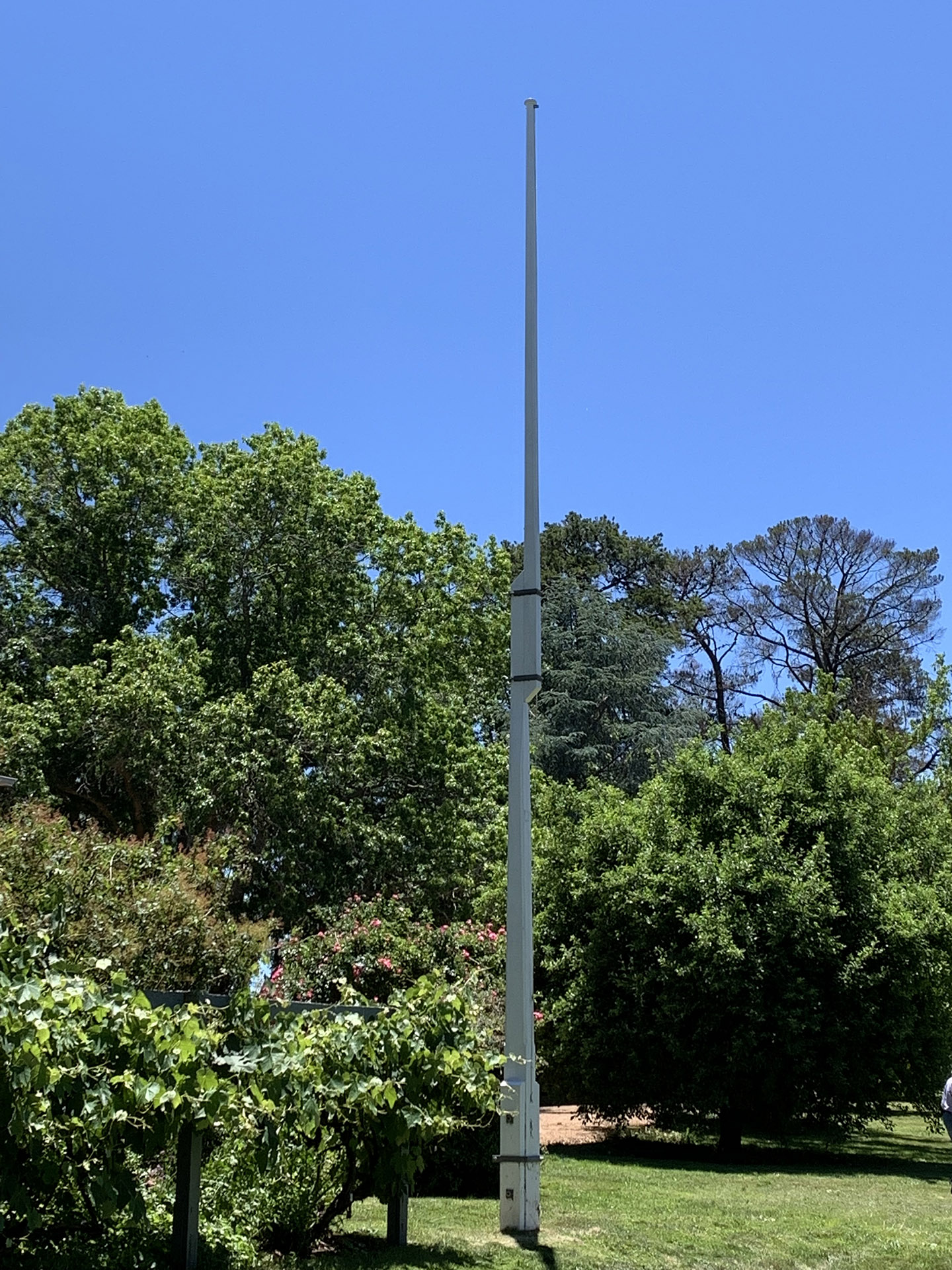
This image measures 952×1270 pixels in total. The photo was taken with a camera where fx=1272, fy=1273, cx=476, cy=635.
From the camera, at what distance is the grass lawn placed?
757 cm

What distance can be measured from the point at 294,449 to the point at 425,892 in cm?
971

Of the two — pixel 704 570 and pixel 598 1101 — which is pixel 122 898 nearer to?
pixel 598 1101

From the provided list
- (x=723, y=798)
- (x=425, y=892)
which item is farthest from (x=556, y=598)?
(x=723, y=798)

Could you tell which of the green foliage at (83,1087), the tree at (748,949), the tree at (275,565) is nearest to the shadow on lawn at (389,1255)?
the green foliage at (83,1087)

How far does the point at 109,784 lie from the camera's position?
24.2 meters

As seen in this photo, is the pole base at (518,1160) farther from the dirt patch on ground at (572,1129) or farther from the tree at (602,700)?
the tree at (602,700)

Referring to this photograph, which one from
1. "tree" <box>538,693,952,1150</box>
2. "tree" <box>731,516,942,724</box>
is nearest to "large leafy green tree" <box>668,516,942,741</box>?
"tree" <box>731,516,942,724</box>

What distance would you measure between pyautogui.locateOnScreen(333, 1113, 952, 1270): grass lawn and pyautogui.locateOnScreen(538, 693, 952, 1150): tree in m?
1.32

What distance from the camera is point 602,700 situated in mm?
35625

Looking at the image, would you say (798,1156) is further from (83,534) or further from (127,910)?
(83,534)

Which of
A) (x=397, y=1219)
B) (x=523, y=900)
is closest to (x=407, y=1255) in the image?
(x=397, y=1219)

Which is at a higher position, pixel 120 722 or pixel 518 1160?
pixel 120 722

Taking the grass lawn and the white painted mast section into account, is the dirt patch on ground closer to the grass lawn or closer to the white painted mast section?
the grass lawn

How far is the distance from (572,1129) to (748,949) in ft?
19.3
